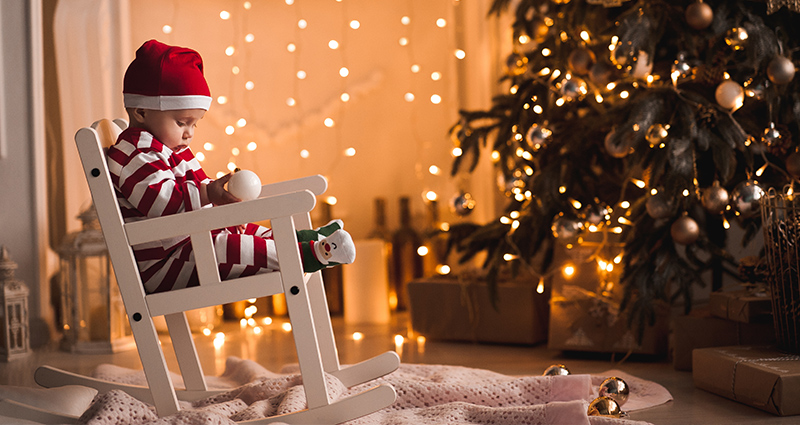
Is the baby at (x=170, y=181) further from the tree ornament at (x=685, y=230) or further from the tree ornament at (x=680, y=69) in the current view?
the tree ornament at (x=680, y=69)

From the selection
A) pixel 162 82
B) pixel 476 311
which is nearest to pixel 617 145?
pixel 476 311

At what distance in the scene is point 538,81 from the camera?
1.82 meters

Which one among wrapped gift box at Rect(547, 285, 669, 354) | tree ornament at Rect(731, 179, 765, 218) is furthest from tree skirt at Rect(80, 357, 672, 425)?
tree ornament at Rect(731, 179, 765, 218)

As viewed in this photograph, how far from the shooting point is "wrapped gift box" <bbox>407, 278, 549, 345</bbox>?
6.23 ft

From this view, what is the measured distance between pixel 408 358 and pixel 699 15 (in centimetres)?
103

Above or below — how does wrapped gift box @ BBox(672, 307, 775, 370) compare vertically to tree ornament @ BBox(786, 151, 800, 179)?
below

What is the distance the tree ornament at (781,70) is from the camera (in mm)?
1458

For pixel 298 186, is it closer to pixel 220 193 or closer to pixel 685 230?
pixel 220 193

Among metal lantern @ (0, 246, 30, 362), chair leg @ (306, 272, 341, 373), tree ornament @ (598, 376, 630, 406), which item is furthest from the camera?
metal lantern @ (0, 246, 30, 362)

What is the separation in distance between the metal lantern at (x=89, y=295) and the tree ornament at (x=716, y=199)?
1.51 meters

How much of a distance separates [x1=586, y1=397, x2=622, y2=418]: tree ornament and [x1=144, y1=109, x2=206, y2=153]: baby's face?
0.82m

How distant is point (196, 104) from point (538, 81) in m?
0.95

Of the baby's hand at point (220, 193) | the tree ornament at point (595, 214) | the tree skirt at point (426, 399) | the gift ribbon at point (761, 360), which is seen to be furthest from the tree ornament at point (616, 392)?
the baby's hand at point (220, 193)

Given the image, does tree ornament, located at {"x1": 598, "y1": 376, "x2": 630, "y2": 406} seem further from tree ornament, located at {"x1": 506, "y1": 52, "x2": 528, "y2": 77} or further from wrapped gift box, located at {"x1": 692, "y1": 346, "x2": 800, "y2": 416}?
tree ornament, located at {"x1": 506, "y1": 52, "x2": 528, "y2": 77}
